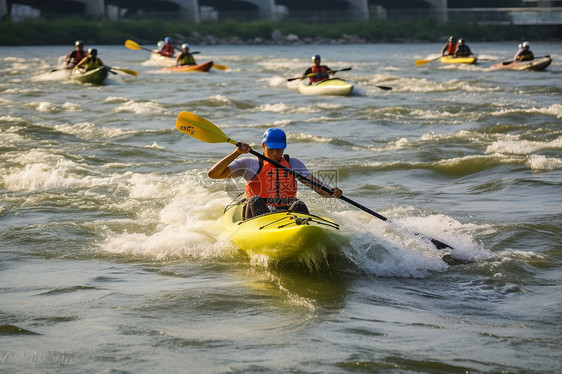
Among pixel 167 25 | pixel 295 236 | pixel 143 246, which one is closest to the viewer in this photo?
pixel 295 236

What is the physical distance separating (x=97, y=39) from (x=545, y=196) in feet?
127

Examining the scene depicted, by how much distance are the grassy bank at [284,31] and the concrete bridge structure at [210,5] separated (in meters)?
1.76

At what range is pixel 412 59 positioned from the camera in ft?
111

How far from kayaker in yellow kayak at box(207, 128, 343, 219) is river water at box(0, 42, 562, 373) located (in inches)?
19.6

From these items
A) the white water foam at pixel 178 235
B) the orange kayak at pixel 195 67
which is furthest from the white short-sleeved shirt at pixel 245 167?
the orange kayak at pixel 195 67

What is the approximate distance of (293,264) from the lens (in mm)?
5906

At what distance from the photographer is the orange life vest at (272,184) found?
6.38 m

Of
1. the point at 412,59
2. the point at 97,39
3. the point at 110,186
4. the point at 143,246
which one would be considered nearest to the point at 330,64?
the point at 412,59

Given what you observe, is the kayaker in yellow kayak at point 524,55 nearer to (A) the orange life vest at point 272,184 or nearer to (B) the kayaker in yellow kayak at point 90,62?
(B) the kayaker in yellow kayak at point 90,62

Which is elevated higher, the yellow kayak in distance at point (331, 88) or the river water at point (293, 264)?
the yellow kayak in distance at point (331, 88)

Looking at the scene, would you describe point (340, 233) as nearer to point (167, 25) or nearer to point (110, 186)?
point (110, 186)

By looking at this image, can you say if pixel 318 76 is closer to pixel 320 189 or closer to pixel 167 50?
pixel 167 50

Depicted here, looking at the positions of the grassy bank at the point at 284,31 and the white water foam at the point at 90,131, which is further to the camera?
the grassy bank at the point at 284,31

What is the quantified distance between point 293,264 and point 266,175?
91 cm
